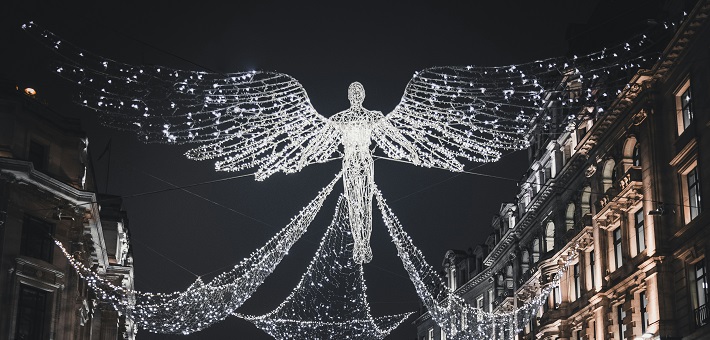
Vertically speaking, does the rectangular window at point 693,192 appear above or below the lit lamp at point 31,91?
below

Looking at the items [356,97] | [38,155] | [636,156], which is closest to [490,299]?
[636,156]

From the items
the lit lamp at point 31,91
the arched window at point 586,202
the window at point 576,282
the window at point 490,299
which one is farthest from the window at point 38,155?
the window at point 490,299

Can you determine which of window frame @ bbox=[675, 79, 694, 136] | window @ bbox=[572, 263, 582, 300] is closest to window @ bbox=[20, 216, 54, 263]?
window frame @ bbox=[675, 79, 694, 136]

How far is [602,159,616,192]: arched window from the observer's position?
126 ft

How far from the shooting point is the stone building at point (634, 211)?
2920 cm

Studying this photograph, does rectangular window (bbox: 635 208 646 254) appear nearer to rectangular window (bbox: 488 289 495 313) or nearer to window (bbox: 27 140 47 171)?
window (bbox: 27 140 47 171)

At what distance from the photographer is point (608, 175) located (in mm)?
38844

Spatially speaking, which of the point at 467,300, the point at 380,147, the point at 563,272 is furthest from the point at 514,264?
the point at 380,147

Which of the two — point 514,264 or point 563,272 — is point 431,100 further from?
point 514,264

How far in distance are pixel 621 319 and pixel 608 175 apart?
590 centimetres

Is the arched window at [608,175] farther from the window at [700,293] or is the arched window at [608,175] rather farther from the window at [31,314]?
the window at [31,314]

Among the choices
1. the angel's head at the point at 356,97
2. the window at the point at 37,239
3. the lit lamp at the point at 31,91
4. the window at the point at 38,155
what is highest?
the lit lamp at the point at 31,91

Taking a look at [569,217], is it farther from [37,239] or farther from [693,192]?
[37,239]

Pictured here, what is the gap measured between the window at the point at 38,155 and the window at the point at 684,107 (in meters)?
21.6
